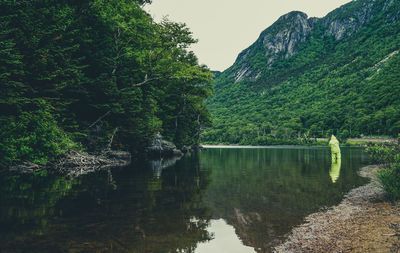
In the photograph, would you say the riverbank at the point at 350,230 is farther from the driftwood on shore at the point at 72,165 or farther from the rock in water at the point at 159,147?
the rock in water at the point at 159,147

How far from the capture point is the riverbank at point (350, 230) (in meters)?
6.00

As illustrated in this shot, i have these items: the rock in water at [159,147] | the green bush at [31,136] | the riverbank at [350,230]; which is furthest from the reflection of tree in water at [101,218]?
the rock in water at [159,147]

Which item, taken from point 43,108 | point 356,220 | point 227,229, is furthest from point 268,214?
point 43,108

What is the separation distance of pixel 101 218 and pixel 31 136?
41.7 feet

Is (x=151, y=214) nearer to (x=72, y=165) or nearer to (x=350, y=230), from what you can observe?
(x=350, y=230)

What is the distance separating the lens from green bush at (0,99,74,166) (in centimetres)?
1670

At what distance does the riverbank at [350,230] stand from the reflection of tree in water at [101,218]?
8.60ft

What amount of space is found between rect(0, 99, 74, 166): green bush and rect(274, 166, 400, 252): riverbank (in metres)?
17.4

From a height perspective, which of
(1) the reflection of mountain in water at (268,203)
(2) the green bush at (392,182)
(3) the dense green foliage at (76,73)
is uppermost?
(3) the dense green foliage at (76,73)

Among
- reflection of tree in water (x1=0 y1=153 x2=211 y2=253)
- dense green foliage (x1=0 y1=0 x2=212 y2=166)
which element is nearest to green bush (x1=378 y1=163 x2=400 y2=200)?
reflection of tree in water (x1=0 y1=153 x2=211 y2=253)

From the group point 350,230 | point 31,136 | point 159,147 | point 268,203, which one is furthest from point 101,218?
point 159,147

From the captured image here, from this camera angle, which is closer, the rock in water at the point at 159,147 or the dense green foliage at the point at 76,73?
the dense green foliage at the point at 76,73

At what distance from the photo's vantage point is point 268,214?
9297mm

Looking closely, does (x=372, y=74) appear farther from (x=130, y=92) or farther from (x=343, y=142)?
(x=130, y=92)
